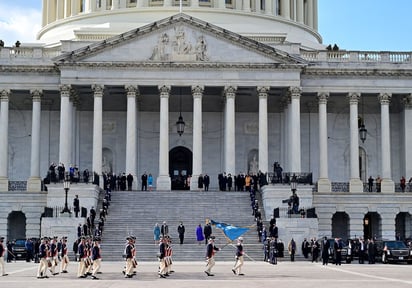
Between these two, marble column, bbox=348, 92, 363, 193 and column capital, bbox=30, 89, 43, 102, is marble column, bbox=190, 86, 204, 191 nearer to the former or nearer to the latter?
marble column, bbox=348, 92, 363, 193

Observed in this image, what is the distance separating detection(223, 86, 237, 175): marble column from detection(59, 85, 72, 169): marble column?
13.1 meters

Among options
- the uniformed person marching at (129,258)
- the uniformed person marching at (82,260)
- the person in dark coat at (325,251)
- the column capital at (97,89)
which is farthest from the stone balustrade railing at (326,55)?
the uniformed person marching at (129,258)

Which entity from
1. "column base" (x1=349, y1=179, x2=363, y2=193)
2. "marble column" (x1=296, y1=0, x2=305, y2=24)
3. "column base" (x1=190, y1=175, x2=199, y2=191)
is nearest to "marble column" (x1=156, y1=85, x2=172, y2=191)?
"column base" (x1=190, y1=175, x2=199, y2=191)

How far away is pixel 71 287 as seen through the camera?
32344mm

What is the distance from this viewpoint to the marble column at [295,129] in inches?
2879

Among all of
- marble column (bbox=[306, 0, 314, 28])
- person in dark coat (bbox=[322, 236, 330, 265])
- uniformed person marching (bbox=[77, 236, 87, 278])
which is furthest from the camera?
marble column (bbox=[306, 0, 314, 28])

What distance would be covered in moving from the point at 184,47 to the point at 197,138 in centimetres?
779

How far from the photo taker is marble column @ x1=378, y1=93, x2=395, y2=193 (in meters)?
74.4

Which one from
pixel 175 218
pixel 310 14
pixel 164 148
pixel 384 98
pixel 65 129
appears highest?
pixel 310 14

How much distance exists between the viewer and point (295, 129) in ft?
241

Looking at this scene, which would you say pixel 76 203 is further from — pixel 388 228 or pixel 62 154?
pixel 388 228

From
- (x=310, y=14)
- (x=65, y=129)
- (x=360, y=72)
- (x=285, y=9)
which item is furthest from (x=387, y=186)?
(x=310, y=14)

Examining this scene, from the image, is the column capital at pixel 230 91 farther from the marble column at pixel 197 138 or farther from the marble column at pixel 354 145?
the marble column at pixel 354 145

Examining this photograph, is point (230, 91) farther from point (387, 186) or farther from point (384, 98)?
point (387, 186)
